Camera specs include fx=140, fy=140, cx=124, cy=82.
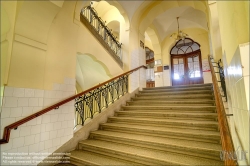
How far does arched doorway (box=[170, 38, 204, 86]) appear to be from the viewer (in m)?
7.55

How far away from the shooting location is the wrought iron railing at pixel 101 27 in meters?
4.25

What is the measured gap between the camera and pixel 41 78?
2.21 m

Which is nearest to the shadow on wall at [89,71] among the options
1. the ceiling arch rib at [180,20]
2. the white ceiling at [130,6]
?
the white ceiling at [130,6]

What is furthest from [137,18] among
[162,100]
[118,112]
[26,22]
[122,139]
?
[122,139]

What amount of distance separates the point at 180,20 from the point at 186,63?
231cm

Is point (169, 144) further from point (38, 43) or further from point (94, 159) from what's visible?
point (38, 43)

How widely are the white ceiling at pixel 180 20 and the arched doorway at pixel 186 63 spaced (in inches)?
37.4

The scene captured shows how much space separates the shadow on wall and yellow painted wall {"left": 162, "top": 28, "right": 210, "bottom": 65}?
4282mm

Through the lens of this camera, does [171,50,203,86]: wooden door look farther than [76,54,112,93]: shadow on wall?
Yes

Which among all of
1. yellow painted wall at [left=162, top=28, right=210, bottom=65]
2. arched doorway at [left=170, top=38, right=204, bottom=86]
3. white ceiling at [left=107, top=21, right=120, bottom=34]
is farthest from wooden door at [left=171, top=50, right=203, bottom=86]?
white ceiling at [left=107, top=21, right=120, bottom=34]

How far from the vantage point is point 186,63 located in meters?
7.79

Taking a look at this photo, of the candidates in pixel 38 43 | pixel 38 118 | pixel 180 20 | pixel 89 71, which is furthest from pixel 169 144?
pixel 180 20

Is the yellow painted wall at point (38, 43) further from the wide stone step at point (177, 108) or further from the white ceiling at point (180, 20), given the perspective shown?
the white ceiling at point (180, 20)

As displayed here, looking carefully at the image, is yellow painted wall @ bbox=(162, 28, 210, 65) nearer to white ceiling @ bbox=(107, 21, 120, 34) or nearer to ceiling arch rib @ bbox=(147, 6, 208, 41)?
ceiling arch rib @ bbox=(147, 6, 208, 41)
